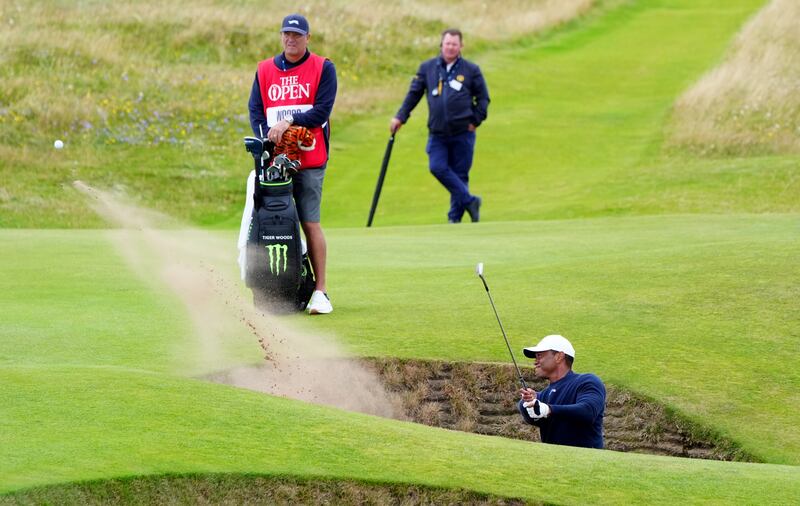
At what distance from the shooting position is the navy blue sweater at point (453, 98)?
16938 millimetres

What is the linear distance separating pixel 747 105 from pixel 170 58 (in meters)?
12.1

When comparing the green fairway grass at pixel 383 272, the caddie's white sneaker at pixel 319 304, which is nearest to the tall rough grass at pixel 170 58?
the green fairway grass at pixel 383 272

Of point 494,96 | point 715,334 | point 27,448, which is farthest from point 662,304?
point 494,96

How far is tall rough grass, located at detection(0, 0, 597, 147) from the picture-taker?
78.5 ft

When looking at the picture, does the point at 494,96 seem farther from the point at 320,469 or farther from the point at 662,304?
the point at 320,469

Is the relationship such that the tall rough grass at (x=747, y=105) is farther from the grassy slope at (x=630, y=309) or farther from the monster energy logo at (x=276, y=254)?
the monster energy logo at (x=276, y=254)

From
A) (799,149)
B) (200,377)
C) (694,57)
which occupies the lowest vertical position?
(200,377)

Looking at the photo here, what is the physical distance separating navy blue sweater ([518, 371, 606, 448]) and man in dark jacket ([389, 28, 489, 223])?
30.4 ft

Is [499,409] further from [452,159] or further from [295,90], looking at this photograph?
[452,159]

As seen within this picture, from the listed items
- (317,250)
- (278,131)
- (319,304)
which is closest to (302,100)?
(278,131)

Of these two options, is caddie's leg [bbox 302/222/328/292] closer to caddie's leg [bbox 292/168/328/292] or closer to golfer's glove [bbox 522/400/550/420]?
caddie's leg [bbox 292/168/328/292]

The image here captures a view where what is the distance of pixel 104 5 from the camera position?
30688 millimetres

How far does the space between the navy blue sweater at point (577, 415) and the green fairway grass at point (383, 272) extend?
0.75 meters

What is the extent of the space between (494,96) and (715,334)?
21.0 metres
